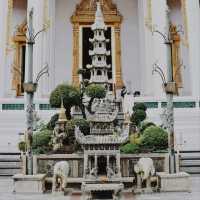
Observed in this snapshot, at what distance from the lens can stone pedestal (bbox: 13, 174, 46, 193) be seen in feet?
32.3

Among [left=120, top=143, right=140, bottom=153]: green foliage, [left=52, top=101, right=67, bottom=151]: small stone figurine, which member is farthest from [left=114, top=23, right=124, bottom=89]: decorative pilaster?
[left=120, top=143, right=140, bottom=153]: green foliage

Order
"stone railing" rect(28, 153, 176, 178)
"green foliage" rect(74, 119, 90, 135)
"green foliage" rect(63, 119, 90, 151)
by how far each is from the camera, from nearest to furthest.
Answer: "stone railing" rect(28, 153, 176, 178) < "green foliage" rect(63, 119, 90, 151) < "green foliage" rect(74, 119, 90, 135)

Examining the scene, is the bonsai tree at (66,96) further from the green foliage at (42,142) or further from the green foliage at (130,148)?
the green foliage at (130,148)

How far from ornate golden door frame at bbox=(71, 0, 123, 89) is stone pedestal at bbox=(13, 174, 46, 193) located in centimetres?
1249

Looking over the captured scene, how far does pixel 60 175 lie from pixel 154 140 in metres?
3.92

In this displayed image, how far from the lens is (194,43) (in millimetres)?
19000

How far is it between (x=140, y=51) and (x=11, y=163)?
10.8m

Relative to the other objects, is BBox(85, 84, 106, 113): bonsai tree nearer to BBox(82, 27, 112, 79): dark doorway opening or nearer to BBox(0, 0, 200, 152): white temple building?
BBox(0, 0, 200, 152): white temple building

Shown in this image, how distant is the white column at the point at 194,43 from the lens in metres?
18.8

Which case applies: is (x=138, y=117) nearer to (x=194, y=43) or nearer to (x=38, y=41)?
(x=194, y=43)

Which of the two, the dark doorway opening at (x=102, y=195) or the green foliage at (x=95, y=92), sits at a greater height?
the green foliage at (x=95, y=92)

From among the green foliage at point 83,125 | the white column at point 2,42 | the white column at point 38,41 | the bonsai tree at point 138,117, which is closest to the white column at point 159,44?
the bonsai tree at point 138,117

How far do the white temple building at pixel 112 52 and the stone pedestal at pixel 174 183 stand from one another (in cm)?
569

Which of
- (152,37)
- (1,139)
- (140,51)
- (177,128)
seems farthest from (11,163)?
(140,51)
